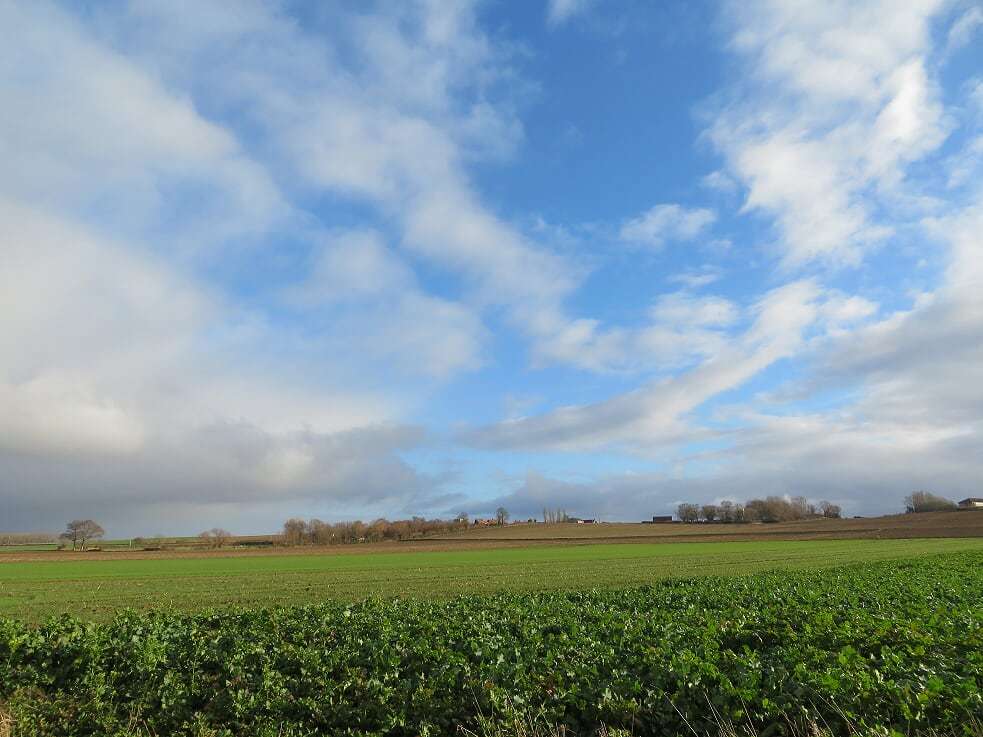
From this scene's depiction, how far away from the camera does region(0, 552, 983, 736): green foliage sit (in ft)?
29.3

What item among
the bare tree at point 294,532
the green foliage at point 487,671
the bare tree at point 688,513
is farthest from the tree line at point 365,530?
the green foliage at point 487,671

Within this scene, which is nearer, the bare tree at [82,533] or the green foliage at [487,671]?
the green foliage at [487,671]

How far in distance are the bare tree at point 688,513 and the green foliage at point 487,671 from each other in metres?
187

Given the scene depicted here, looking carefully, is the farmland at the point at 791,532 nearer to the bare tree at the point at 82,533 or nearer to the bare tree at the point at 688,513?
the bare tree at the point at 688,513

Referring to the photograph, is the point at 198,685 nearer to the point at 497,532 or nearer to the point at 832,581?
the point at 832,581

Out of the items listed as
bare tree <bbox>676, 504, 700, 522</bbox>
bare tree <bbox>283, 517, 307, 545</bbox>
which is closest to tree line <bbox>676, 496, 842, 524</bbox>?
bare tree <bbox>676, 504, 700, 522</bbox>

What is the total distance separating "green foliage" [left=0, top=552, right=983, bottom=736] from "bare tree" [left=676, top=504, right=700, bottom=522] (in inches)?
7368

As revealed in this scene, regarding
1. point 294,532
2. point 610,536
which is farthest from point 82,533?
point 610,536

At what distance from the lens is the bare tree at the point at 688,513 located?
193000mm

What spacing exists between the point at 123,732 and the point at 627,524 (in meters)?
187

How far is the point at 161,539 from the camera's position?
163 metres

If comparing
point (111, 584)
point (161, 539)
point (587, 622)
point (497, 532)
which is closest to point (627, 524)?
point (497, 532)

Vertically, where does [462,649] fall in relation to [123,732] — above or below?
above

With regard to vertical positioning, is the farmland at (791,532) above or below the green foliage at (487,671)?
above
